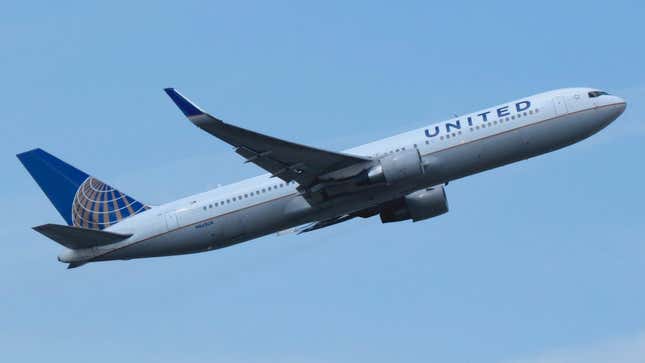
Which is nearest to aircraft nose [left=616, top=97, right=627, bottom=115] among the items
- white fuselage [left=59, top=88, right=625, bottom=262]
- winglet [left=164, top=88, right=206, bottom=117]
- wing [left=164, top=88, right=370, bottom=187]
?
white fuselage [left=59, top=88, right=625, bottom=262]

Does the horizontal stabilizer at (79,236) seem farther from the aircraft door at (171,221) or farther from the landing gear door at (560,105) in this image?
the landing gear door at (560,105)

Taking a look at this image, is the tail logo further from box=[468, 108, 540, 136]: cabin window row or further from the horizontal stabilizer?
box=[468, 108, 540, 136]: cabin window row

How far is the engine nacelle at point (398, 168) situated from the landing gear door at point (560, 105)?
7.06m

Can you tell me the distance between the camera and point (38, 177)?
58719 millimetres

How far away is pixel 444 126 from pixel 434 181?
2643 mm

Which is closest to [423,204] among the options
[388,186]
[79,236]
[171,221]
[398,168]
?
[388,186]

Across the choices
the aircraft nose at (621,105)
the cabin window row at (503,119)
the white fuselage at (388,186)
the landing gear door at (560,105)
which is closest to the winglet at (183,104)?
the white fuselage at (388,186)

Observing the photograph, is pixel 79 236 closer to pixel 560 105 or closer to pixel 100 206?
pixel 100 206

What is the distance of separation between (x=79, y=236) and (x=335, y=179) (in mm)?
12558

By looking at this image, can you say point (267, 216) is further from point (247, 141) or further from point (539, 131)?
point (539, 131)

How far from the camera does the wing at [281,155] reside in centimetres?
4931

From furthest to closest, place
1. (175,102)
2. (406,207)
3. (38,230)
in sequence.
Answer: (406,207), (38,230), (175,102)

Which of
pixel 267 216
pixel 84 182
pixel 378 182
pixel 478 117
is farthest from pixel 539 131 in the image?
pixel 84 182

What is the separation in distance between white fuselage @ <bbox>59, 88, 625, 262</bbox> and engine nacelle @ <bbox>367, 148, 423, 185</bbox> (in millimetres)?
810
